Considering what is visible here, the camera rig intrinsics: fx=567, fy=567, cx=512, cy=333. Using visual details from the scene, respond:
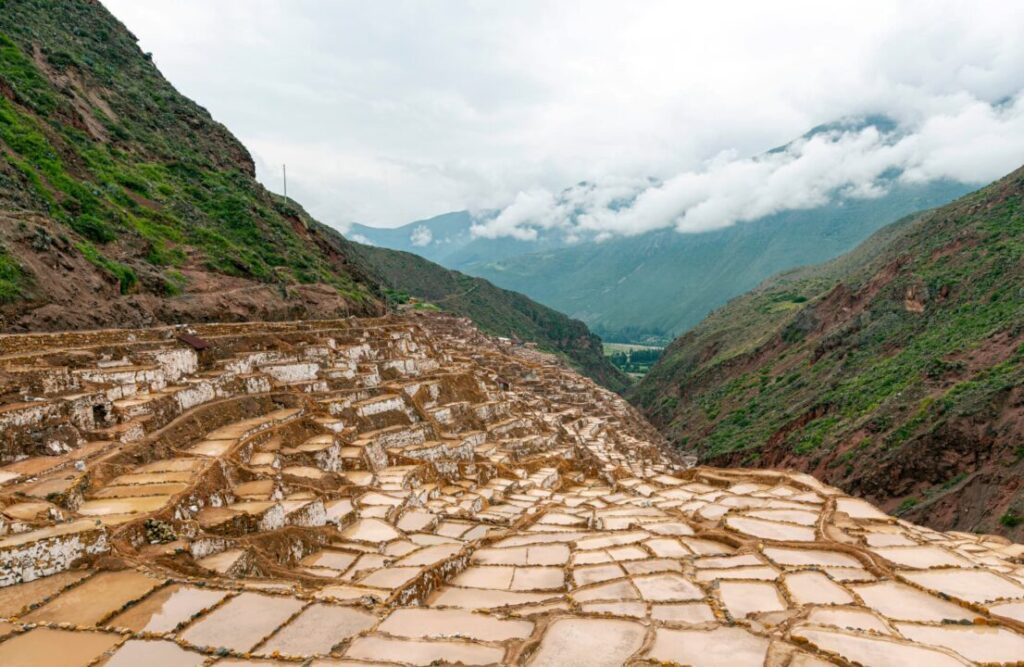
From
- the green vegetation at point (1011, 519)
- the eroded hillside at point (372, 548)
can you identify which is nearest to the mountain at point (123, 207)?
the eroded hillside at point (372, 548)

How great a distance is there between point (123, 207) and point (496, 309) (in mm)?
99098

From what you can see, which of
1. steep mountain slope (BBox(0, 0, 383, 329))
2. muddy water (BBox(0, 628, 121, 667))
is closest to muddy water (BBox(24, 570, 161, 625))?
muddy water (BBox(0, 628, 121, 667))

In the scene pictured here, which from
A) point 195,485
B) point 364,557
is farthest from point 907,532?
point 195,485

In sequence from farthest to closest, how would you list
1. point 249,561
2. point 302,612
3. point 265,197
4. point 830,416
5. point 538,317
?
point 538,317
point 265,197
point 830,416
point 249,561
point 302,612

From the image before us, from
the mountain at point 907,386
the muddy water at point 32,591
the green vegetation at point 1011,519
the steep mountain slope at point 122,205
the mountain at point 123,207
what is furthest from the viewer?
the mountain at point 907,386

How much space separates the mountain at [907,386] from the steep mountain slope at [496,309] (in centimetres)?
4734

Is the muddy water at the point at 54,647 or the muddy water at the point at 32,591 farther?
the muddy water at the point at 32,591

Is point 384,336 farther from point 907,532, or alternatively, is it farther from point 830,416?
point 830,416

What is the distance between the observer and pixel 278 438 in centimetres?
1731

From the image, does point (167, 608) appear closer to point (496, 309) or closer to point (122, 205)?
point (122, 205)

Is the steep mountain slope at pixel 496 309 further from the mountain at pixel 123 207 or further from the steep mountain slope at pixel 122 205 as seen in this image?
the steep mountain slope at pixel 122 205

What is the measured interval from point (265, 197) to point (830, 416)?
171 ft

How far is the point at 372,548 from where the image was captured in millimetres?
13312

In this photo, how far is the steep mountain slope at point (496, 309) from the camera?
118000mm
